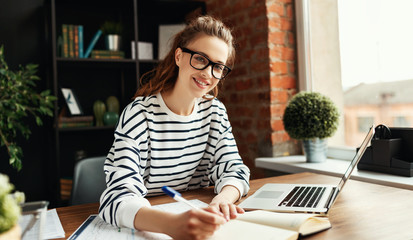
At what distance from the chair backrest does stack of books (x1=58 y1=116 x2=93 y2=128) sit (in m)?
0.84

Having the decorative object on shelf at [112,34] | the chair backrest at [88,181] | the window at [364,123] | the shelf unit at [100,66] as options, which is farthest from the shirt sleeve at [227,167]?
the decorative object on shelf at [112,34]

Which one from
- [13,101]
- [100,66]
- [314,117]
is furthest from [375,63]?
[13,101]

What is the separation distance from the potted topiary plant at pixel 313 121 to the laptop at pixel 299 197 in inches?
26.0

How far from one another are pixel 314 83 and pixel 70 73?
5.81 feet

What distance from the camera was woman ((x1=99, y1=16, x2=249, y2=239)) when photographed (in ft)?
3.72

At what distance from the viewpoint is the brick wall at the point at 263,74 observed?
2.24 m

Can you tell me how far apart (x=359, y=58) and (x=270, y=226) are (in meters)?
1.49

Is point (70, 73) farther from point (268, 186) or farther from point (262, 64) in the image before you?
point (268, 186)

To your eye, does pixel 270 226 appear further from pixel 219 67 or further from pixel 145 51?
pixel 145 51

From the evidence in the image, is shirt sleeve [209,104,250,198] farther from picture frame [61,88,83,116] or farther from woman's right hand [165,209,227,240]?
picture frame [61,88,83,116]

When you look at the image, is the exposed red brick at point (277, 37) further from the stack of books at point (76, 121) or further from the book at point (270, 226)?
the book at point (270, 226)

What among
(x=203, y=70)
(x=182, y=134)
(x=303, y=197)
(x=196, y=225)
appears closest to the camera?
(x=196, y=225)

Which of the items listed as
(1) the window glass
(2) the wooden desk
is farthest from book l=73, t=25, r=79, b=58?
(1) the window glass

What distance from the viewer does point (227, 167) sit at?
1370mm
